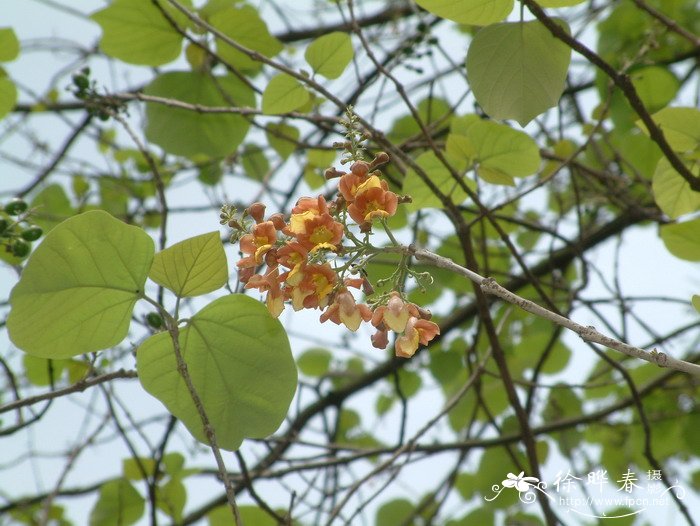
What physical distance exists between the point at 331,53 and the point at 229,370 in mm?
712

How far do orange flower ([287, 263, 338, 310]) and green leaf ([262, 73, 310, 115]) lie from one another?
27.2 inches

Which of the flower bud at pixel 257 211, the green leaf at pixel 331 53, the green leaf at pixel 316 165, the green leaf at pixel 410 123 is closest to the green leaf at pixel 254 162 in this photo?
the green leaf at pixel 316 165

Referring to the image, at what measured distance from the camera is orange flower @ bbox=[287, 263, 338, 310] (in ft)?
2.79

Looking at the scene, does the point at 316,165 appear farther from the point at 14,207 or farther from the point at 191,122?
the point at 14,207

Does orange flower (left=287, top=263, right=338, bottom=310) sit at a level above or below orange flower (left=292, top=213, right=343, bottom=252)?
below

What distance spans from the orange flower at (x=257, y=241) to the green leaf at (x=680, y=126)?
Answer: 74 centimetres

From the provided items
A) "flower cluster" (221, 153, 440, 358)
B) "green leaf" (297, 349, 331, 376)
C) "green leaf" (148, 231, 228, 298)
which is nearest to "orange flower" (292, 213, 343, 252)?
"flower cluster" (221, 153, 440, 358)

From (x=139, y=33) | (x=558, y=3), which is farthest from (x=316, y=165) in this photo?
(x=558, y=3)

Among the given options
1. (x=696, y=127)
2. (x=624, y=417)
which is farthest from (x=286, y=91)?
(x=624, y=417)

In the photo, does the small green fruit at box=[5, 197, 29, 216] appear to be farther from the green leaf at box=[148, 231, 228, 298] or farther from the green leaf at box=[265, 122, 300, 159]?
the green leaf at box=[265, 122, 300, 159]

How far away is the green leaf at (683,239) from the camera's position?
4.39 feet

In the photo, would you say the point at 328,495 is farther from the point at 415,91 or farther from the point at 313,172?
the point at 415,91

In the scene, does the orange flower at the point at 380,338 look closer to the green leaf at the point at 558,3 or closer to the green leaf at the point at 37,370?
the green leaf at the point at 558,3

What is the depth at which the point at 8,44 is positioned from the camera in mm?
1584
